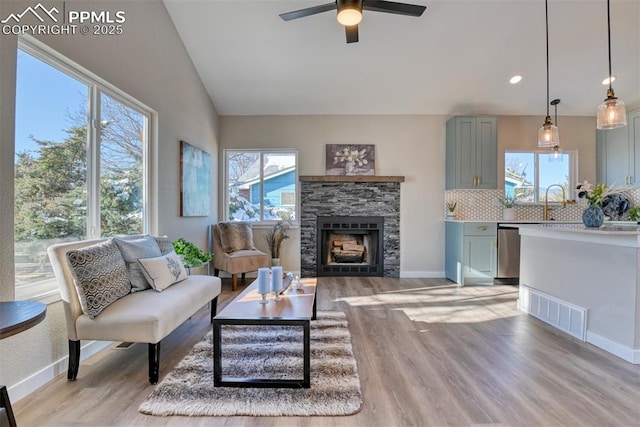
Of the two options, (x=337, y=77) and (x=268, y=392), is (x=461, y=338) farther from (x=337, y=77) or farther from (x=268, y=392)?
(x=337, y=77)

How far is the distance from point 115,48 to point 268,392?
2.99 m

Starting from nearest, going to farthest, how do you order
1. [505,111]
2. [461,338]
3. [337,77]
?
[461,338]
[337,77]
[505,111]

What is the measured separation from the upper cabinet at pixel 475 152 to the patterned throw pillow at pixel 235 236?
135 inches

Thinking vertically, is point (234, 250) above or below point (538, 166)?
below

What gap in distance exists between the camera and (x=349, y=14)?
7.92ft

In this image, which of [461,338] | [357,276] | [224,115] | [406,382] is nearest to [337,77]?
[224,115]

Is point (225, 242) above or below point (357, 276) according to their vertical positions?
above

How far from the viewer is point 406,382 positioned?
6.75 ft

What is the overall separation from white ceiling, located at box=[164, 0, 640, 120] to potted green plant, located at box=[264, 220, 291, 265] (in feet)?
6.28

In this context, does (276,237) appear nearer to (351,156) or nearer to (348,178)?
(348,178)

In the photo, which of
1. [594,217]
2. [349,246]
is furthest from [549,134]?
[349,246]

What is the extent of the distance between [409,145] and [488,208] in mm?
1702

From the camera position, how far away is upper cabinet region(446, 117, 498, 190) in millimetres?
4934

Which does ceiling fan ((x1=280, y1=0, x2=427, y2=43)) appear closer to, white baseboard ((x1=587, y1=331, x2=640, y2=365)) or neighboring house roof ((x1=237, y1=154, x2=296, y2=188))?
neighboring house roof ((x1=237, y1=154, x2=296, y2=188))
